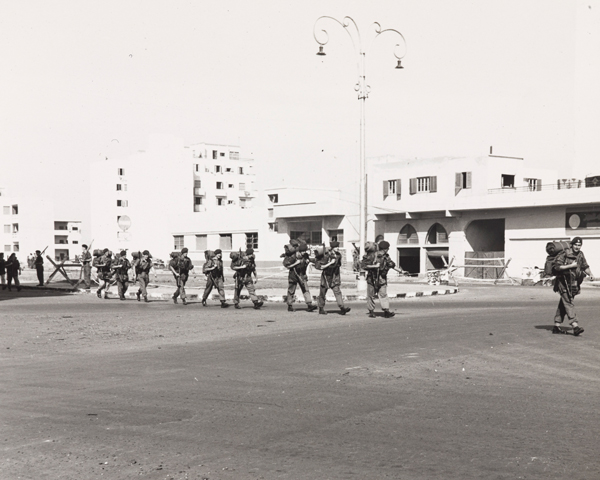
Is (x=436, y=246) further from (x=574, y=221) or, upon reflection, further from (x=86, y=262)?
(x=86, y=262)

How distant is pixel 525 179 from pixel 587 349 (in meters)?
41.7

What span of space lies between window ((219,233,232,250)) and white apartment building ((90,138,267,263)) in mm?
7791

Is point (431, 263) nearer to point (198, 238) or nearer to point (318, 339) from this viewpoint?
point (198, 238)

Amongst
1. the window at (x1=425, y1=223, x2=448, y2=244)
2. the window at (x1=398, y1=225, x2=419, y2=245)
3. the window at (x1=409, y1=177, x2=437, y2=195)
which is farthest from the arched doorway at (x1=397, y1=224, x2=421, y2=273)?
the window at (x1=409, y1=177, x2=437, y2=195)

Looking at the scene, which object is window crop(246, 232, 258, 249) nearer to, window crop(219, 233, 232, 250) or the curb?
window crop(219, 233, 232, 250)

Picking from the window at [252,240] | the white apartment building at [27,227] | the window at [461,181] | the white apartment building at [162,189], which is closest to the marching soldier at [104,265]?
the window at [461,181]

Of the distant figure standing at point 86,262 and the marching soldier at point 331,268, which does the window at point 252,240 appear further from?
the marching soldier at point 331,268

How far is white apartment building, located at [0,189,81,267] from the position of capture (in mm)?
107625

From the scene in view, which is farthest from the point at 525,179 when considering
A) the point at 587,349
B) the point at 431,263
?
the point at 587,349

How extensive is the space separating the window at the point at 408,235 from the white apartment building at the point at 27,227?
6924 centimetres

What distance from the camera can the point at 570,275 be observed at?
12633 millimetres

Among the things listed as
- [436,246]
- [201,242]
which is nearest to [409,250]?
[436,246]

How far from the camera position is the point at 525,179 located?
50656mm

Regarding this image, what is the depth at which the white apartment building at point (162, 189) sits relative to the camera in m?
91.5
